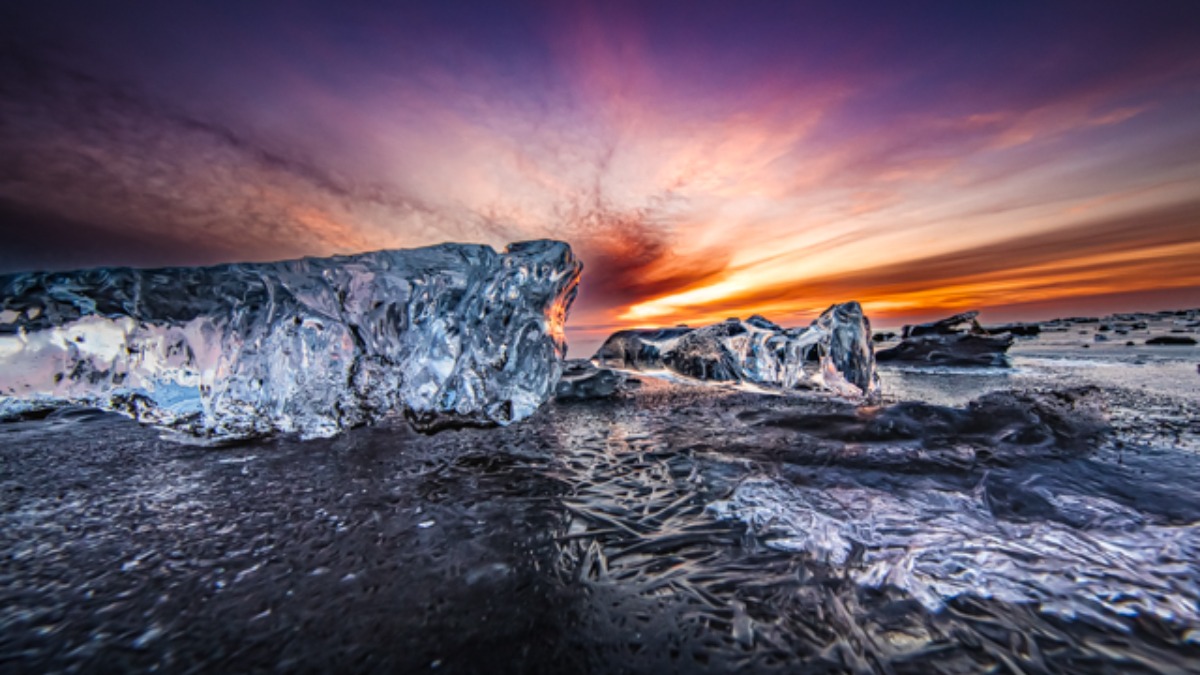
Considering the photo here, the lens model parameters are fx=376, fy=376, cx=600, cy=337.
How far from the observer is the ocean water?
682 millimetres

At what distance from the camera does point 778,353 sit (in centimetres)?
450

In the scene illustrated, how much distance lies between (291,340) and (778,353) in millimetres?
4618

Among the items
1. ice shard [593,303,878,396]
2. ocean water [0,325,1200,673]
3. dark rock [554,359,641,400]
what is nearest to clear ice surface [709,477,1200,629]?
ocean water [0,325,1200,673]

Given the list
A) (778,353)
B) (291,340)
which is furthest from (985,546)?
(778,353)

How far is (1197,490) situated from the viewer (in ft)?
4.47

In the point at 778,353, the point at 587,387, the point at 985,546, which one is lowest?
the point at 985,546

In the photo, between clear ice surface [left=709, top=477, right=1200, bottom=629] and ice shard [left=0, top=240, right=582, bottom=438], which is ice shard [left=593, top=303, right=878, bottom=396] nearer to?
ice shard [left=0, top=240, right=582, bottom=438]

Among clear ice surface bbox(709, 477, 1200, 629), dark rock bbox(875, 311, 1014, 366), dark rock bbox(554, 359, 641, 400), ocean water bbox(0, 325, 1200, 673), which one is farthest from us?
dark rock bbox(875, 311, 1014, 366)

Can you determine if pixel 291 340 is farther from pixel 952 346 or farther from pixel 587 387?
pixel 952 346

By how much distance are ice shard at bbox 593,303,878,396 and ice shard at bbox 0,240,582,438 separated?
273 cm

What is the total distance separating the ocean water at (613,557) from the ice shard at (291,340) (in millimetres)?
396

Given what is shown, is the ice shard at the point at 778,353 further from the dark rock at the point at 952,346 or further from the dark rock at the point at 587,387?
the dark rock at the point at 952,346

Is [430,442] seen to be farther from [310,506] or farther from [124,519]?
[124,519]

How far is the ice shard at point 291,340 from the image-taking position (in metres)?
2.09
